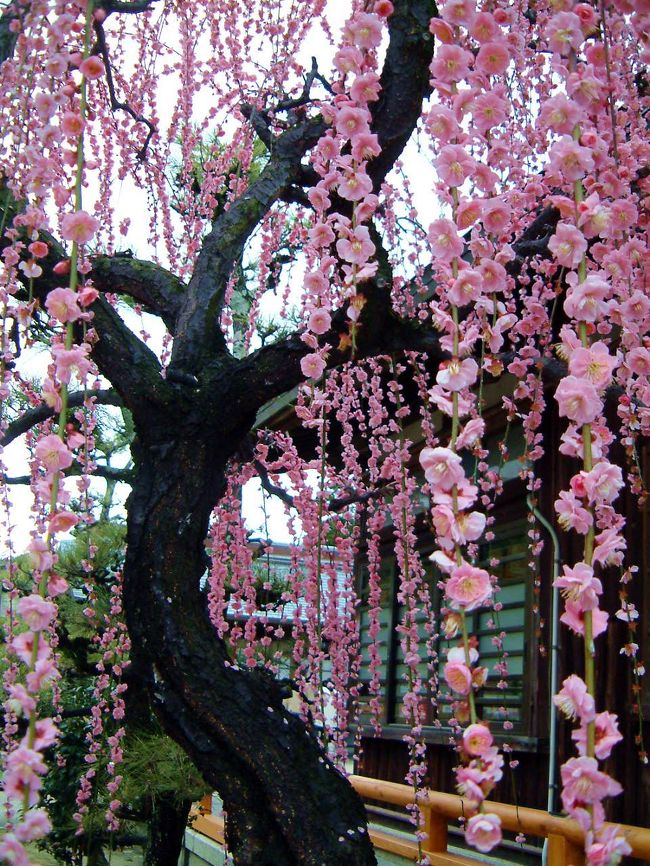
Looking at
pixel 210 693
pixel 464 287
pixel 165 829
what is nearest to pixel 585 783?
pixel 464 287

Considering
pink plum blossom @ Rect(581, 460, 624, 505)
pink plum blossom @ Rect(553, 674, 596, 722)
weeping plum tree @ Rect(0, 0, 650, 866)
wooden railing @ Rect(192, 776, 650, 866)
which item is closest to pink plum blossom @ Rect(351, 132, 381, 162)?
weeping plum tree @ Rect(0, 0, 650, 866)

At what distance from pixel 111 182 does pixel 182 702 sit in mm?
2724

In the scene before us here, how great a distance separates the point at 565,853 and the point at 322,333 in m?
1.88

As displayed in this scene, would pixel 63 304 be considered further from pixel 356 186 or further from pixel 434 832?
pixel 434 832

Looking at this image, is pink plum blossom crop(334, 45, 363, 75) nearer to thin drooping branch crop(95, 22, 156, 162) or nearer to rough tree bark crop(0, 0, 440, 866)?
rough tree bark crop(0, 0, 440, 866)

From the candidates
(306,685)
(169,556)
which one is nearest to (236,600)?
(306,685)

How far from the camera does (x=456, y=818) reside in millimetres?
3617

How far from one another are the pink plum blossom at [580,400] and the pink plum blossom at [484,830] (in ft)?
1.67

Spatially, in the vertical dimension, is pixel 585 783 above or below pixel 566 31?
below

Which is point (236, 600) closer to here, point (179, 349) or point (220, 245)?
point (179, 349)

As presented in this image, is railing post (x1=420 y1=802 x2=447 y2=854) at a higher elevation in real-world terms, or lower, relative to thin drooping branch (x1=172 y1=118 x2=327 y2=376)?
lower

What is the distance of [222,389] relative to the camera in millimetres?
2955

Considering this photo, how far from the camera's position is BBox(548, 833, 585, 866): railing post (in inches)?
107

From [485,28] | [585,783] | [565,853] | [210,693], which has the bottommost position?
[565,853]
